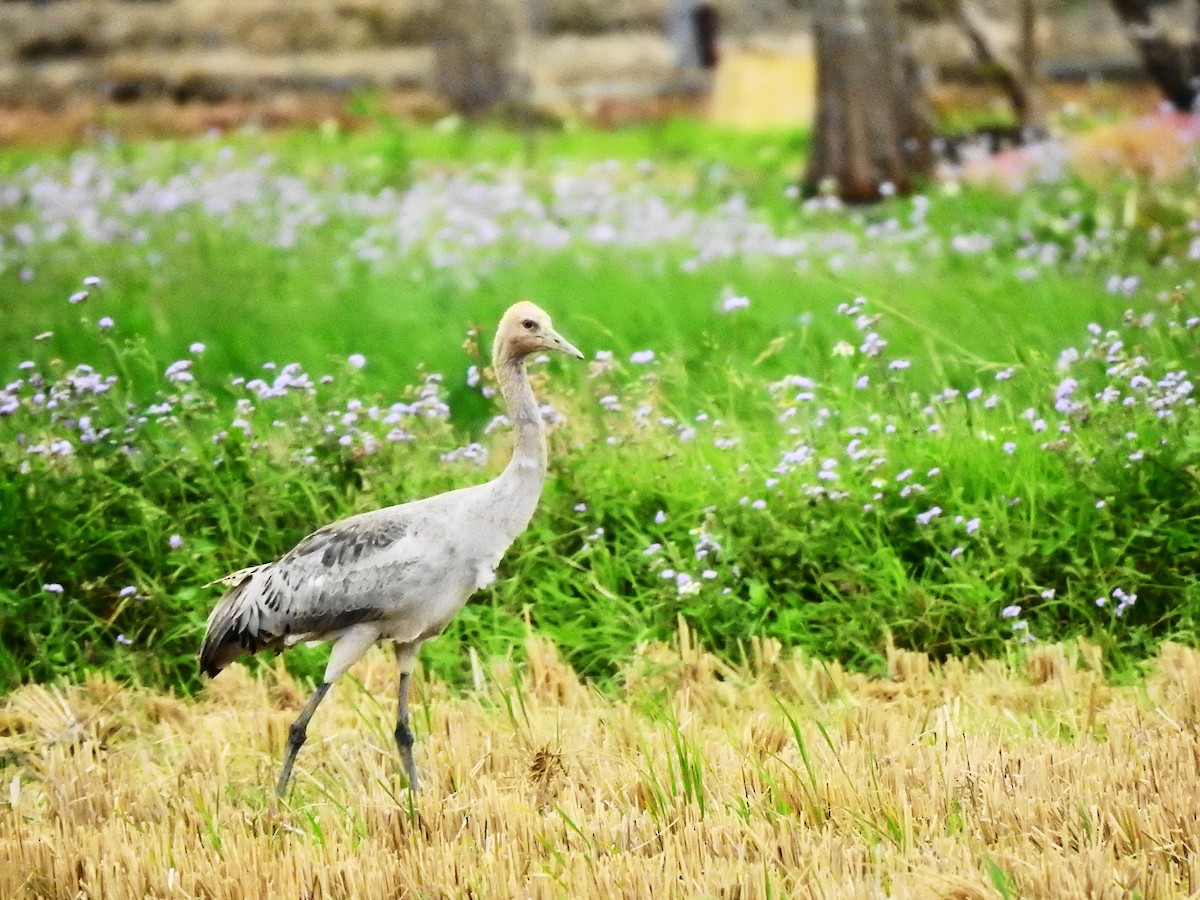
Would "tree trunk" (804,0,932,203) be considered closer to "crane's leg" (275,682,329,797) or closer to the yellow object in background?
the yellow object in background

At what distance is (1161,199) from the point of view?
918cm

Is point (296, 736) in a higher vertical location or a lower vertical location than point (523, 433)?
lower

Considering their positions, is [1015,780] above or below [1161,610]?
above

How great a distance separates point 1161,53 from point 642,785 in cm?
885

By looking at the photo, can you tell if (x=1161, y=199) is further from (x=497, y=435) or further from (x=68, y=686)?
(x=68, y=686)

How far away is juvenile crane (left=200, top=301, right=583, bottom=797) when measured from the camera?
3922 mm

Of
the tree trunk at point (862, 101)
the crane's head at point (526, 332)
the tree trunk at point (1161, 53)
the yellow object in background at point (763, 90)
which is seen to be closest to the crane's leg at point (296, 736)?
the crane's head at point (526, 332)

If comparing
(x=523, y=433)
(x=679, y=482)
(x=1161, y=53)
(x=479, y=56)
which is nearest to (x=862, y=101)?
(x=1161, y=53)

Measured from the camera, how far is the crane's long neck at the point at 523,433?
393 centimetres

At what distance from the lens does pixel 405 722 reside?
4.01 meters

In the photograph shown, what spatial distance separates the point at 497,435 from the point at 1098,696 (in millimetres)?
2432

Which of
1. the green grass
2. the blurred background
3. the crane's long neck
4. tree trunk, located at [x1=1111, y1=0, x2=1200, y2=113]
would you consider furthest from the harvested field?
Result: the blurred background

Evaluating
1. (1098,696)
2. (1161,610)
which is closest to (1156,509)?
(1161,610)

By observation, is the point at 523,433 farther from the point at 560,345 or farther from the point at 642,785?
the point at 642,785
